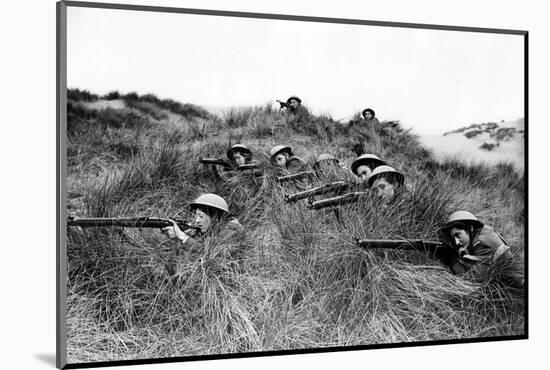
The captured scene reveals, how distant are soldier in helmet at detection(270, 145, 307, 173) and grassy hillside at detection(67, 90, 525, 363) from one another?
49 millimetres

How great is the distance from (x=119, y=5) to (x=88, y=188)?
1.21 meters

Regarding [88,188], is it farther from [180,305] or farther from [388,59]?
[388,59]

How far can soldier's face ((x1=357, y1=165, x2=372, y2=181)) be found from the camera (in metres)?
6.43

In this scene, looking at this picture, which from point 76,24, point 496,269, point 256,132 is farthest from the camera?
point 496,269

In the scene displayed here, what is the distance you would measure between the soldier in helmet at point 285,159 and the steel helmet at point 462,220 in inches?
46.5

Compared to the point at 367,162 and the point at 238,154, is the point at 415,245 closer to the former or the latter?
the point at 367,162

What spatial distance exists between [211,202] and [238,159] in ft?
1.15

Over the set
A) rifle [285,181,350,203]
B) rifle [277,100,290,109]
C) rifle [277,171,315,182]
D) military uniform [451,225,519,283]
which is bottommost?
military uniform [451,225,519,283]

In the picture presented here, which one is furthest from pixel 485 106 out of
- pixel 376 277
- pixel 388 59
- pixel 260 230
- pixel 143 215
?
pixel 143 215

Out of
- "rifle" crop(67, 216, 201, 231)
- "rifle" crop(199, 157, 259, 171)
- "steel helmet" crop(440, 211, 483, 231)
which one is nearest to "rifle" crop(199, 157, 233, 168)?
"rifle" crop(199, 157, 259, 171)

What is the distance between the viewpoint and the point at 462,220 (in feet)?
21.8

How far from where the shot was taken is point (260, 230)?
6.11 meters

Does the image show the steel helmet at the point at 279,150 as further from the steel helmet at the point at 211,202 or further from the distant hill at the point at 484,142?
the distant hill at the point at 484,142

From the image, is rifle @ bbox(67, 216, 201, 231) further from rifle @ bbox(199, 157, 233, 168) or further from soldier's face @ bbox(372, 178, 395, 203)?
soldier's face @ bbox(372, 178, 395, 203)
